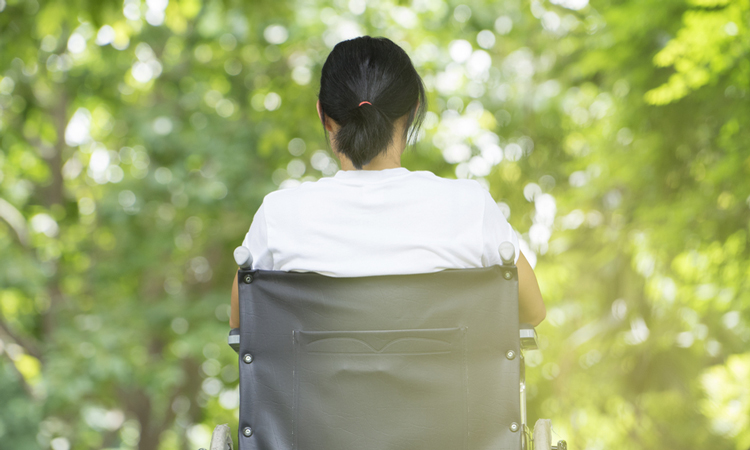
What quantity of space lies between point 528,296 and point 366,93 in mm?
538

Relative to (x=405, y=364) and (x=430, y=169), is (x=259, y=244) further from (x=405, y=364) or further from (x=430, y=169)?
(x=430, y=169)

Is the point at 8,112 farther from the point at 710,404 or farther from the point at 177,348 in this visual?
the point at 710,404

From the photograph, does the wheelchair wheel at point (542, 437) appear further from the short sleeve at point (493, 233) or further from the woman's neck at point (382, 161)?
the woman's neck at point (382, 161)

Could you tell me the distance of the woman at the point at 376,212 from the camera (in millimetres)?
1311

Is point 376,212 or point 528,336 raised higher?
point 376,212

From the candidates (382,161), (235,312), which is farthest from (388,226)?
(235,312)

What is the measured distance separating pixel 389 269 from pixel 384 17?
17.4ft

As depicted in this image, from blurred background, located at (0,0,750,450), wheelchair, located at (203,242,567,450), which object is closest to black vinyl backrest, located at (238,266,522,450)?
wheelchair, located at (203,242,567,450)

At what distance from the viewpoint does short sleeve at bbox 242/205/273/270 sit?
1393mm

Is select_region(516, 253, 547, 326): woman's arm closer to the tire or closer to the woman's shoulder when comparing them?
the woman's shoulder

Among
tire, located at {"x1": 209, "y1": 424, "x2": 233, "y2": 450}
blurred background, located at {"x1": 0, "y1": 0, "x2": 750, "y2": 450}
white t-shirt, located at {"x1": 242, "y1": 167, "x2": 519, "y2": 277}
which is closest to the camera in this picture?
white t-shirt, located at {"x1": 242, "y1": 167, "x2": 519, "y2": 277}

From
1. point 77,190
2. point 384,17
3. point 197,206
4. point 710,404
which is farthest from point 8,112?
point 710,404

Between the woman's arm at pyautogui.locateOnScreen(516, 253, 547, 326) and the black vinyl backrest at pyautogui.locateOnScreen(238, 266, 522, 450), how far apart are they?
0.21ft

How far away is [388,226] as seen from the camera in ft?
4.29
